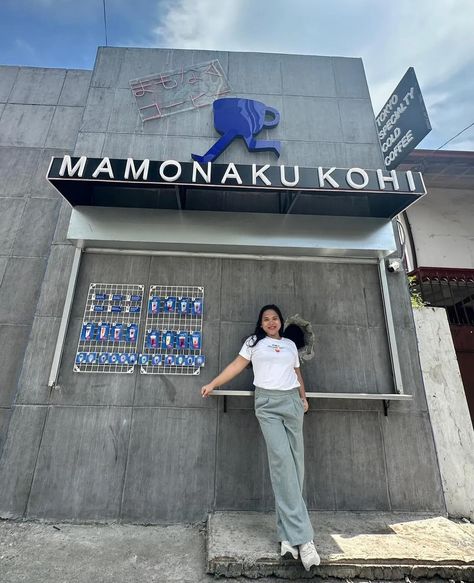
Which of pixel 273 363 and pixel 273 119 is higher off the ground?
pixel 273 119

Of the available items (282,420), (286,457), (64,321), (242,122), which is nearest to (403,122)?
(242,122)

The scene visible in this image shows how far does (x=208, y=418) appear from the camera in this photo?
3.21 meters

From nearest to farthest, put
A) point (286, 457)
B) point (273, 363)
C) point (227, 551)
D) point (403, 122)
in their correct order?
point (227, 551)
point (286, 457)
point (273, 363)
point (403, 122)

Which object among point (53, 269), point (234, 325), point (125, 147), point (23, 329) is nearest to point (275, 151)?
point (125, 147)

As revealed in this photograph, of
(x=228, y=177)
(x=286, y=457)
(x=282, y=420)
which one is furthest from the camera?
(x=228, y=177)

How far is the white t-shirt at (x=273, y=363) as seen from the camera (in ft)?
8.66

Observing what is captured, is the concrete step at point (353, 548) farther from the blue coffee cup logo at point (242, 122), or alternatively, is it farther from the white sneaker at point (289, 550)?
the blue coffee cup logo at point (242, 122)

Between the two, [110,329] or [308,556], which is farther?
[110,329]

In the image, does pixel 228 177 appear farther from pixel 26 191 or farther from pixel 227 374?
pixel 26 191

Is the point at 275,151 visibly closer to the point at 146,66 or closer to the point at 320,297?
the point at 320,297

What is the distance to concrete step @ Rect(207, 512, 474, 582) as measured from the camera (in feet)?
7.02

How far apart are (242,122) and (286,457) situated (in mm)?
4233

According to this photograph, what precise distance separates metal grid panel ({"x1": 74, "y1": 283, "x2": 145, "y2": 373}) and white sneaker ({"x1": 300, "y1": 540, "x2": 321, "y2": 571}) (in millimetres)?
2169

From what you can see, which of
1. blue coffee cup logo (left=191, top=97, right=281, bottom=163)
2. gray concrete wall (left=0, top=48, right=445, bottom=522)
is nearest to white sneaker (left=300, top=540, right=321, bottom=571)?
gray concrete wall (left=0, top=48, right=445, bottom=522)
